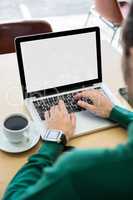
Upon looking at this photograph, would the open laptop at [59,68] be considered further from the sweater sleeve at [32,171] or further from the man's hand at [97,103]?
the sweater sleeve at [32,171]

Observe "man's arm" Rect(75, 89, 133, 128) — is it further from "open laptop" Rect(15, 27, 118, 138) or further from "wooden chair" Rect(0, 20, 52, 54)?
"wooden chair" Rect(0, 20, 52, 54)

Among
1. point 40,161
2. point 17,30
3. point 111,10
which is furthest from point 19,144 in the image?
point 111,10

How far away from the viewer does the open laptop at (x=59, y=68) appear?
1.26 meters

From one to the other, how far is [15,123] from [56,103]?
246 millimetres

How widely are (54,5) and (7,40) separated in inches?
87.3

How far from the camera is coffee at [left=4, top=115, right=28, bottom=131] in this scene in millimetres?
1079

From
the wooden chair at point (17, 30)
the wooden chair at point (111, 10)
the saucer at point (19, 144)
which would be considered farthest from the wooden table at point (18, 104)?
the wooden chair at point (111, 10)

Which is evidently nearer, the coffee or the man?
the man

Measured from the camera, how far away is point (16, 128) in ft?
3.54

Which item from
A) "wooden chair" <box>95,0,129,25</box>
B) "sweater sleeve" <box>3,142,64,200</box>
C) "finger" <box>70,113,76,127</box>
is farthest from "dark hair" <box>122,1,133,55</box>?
"wooden chair" <box>95,0,129,25</box>

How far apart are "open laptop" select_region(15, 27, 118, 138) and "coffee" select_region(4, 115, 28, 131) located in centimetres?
13

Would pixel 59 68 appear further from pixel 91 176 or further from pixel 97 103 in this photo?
pixel 91 176

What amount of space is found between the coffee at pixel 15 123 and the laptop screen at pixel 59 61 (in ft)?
0.76

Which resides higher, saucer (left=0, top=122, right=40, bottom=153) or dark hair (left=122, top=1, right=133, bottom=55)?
dark hair (left=122, top=1, right=133, bottom=55)
